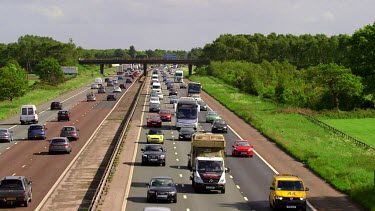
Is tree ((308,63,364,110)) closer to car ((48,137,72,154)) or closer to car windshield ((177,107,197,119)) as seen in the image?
car windshield ((177,107,197,119))

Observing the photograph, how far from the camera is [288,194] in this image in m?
41.0

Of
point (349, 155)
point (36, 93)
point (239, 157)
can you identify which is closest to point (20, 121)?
point (239, 157)

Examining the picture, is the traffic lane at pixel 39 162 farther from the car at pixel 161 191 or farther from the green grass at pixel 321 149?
the green grass at pixel 321 149

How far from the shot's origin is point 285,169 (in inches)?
2365

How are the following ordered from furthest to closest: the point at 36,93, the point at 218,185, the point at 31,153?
the point at 36,93, the point at 31,153, the point at 218,185

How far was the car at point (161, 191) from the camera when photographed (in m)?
42.4

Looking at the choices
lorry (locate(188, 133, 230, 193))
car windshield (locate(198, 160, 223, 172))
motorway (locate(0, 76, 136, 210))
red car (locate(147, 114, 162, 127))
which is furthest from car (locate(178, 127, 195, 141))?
car windshield (locate(198, 160, 223, 172))

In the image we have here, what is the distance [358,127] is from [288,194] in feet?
206

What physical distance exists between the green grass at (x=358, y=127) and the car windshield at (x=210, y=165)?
39041 millimetres

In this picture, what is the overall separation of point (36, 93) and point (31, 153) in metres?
100

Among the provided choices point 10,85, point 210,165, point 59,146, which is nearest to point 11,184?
point 210,165

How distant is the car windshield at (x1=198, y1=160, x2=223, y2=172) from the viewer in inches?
1876

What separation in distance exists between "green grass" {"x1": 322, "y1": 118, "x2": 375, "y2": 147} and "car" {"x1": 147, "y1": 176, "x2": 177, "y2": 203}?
44.6m

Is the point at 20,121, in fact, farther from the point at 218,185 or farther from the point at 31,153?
the point at 218,185
